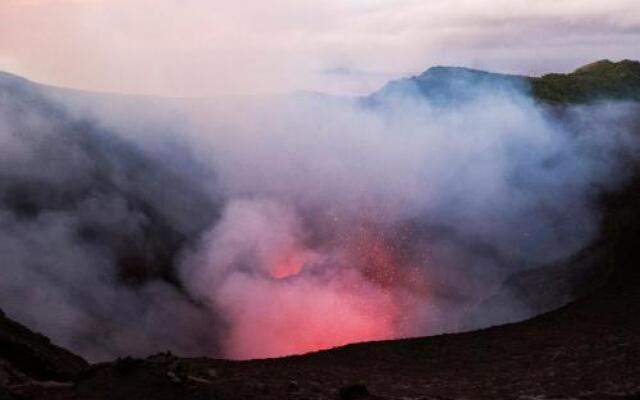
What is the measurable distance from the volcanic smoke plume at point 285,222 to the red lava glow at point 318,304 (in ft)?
0.20

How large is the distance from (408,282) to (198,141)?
1555cm

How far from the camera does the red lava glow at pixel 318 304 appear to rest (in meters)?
24.9

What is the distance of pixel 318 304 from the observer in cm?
2697

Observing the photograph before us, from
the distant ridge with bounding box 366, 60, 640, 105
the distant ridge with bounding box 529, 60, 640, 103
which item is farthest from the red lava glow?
the distant ridge with bounding box 529, 60, 640, 103

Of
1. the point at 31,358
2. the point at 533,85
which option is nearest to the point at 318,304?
the point at 31,358

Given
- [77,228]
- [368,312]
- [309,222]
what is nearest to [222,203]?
[309,222]

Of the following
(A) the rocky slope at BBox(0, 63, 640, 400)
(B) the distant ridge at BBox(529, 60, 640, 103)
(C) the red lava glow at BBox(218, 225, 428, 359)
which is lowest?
(A) the rocky slope at BBox(0, 63, 640, 400)

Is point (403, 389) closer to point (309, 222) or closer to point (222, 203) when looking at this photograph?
point (309, 222)

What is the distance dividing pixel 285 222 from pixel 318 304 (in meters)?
4.98

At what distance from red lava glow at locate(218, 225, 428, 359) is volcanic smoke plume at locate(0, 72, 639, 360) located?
6 cm

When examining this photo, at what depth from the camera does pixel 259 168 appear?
3434 cm

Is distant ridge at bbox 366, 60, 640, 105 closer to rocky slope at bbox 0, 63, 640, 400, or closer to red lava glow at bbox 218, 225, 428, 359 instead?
red lava glow at bbox 218, 225, 428, 359

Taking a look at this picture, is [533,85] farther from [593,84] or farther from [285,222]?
[285,222]

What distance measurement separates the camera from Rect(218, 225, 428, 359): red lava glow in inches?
980
